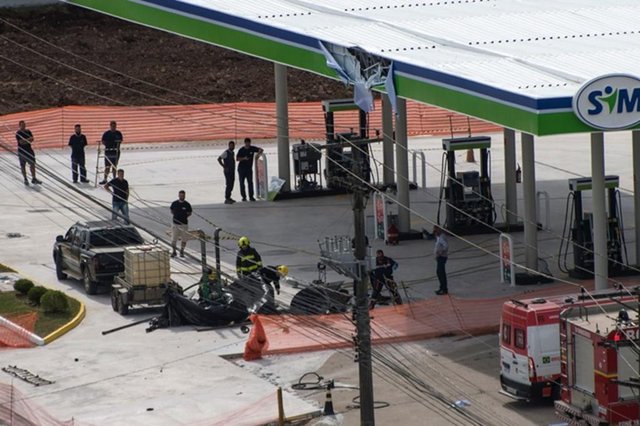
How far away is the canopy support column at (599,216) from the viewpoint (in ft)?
106

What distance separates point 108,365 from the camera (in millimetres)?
32594

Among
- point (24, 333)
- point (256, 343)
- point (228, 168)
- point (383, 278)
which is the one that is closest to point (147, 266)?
point (24, 333)

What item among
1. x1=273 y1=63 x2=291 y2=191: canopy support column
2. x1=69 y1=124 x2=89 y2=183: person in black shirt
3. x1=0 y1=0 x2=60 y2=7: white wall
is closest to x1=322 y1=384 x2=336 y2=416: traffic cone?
x1=273 y1=63 x2=291 y2=191: canopy support column

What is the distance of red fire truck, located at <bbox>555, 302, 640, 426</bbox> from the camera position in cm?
2588

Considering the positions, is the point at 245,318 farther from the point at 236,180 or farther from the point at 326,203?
the point at 236,180

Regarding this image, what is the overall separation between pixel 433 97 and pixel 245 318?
19.0 feet

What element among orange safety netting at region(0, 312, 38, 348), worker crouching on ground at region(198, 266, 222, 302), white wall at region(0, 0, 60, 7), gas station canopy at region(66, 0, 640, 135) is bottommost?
orange safety netting at region(0, 312, 38, 348)

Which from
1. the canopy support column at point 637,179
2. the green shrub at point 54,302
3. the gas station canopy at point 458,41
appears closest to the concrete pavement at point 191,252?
the green shrub at point 54,302

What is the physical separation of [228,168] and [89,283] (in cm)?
995

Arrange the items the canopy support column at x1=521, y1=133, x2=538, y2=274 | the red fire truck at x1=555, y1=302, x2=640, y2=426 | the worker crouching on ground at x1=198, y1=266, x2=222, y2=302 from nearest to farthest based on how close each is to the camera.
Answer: the red fire truck at x1=555, y1=302, x2=640, y2=426 < the worker crouching on ground at x1=198, y1=266, x2=222, y2=302 < the canopy support column at x1=521, y1=133, x2=538, y2=274

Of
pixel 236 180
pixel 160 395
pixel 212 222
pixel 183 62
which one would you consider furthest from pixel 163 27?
pixel 183 62

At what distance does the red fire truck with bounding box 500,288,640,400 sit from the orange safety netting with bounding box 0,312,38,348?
1033 centimetres

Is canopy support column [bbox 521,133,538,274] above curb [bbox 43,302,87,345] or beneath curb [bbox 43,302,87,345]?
above

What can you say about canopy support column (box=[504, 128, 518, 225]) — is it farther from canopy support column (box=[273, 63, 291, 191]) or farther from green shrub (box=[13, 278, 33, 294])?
green shrub (box=[13, 278, 33, 294])
